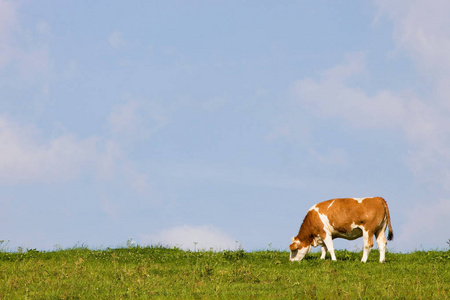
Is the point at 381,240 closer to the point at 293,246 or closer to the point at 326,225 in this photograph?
the point at 326,225

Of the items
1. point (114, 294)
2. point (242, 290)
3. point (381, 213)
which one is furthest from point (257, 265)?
point (114, 294)

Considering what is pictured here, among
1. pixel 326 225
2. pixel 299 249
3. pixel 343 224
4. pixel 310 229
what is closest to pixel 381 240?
pixel 343 224

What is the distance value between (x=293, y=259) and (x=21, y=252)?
11.8 m

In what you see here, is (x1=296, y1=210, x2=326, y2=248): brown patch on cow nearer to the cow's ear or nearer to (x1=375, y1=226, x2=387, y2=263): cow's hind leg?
the cow's ear

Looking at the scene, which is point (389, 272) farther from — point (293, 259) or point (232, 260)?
point (232, 260)

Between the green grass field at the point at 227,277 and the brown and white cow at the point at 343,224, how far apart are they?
900 mm

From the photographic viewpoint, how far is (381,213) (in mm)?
21328

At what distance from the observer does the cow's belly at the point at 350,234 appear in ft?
71.0

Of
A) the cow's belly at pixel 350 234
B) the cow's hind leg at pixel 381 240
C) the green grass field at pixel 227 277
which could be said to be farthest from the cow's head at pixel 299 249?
the cow's hind leg at pixel 381 240

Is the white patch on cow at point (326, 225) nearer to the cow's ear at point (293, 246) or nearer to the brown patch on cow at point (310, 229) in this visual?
the brown patch on cow at point (310, 229)

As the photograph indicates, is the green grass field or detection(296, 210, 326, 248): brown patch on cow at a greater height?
detection(296, 210, 326, 248): brown patch on cow

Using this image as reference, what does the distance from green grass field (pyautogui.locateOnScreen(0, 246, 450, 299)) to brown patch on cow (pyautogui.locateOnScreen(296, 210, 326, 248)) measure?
42.7 inches

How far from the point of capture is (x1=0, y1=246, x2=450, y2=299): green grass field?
13.6 meters

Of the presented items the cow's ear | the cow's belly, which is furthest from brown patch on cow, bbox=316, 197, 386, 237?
the cow's ear
